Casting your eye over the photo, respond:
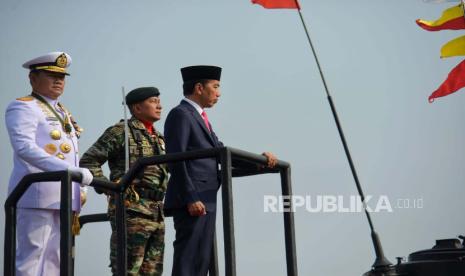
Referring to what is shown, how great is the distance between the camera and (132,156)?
6.66 metres

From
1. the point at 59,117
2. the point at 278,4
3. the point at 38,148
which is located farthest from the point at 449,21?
the point at 38,148

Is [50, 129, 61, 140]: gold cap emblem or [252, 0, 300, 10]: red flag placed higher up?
[252, 0, 300, 10]: red flag

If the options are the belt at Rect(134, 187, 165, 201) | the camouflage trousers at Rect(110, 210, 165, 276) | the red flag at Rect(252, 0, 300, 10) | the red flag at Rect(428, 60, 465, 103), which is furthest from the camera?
the red flag at Rect(428, 60, 465, 103)

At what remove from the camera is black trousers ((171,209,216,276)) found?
525 centimetres

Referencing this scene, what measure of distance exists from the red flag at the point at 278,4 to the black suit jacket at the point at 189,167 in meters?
2.96

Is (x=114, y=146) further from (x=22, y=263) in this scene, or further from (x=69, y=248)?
(x=69, y=248)

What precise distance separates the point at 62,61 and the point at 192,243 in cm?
139

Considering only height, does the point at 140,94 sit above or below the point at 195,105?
above

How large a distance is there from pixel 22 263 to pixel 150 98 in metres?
2.08

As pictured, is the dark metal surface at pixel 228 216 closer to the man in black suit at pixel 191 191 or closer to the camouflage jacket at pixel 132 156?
the man in black suit at pixel 191 191

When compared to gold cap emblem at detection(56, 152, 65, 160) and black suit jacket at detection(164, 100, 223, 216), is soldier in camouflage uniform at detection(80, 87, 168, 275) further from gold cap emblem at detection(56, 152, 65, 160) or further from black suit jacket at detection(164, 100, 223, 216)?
gold cap emblem at detection(56, 152, 65, 160)

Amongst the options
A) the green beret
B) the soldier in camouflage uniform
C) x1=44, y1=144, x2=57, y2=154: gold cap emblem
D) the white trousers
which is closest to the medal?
x1=44, y1=144, x2=57, y2=154: gold cap emblem

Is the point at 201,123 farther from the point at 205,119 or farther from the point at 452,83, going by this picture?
the point at 452,83

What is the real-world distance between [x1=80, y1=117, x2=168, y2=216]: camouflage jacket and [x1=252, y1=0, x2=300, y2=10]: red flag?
2.25 m
